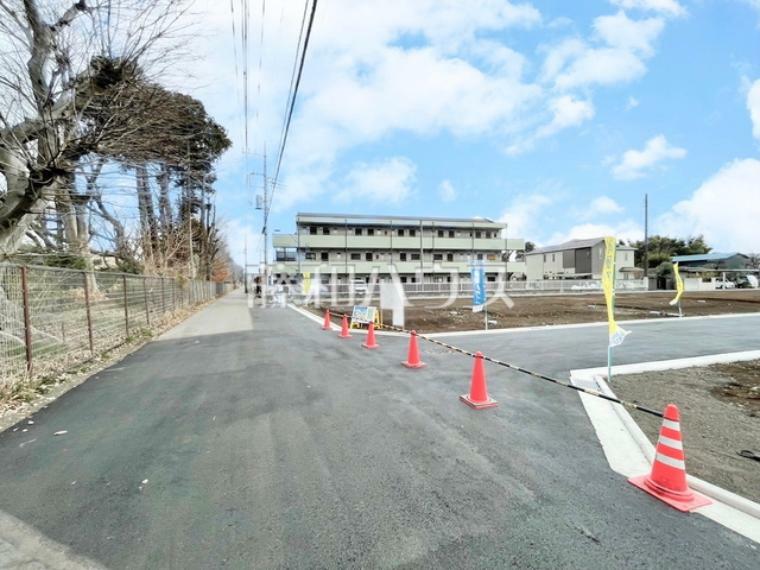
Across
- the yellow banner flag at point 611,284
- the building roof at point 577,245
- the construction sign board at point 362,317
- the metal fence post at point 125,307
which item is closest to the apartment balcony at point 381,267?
the building roof at point 577,245

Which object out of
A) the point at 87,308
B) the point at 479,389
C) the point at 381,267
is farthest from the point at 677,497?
the point at 381,267

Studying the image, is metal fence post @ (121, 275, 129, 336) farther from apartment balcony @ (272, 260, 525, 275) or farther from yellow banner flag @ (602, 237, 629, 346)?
apartment balcony @ (272, 260, 525, 275)

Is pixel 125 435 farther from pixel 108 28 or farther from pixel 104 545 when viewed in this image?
pixel 108 28

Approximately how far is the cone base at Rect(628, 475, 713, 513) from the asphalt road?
0.26 feet

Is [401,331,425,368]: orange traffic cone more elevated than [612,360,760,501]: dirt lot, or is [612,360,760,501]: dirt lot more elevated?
[401,331,425,368]: orange traffic cone

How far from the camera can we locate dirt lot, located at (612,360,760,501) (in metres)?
3.03

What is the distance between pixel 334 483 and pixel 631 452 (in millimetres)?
2761

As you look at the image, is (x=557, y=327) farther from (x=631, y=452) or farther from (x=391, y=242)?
(x=391, y=242)

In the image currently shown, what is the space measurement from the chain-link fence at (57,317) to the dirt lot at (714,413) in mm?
7792

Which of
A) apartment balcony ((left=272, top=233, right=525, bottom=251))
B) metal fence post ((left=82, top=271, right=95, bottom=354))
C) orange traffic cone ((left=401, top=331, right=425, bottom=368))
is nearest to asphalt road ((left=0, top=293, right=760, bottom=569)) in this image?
orange traffic cone ((left=401, top=331, right=425, bottom=368))

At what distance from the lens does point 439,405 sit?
15.0ft

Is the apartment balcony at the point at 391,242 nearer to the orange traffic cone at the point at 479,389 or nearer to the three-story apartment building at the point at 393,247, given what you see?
the three-story apartment building at the point at 393,247

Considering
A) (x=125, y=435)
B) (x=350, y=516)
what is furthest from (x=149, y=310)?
(x=350, y=516)

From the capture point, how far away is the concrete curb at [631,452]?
2402 mm
